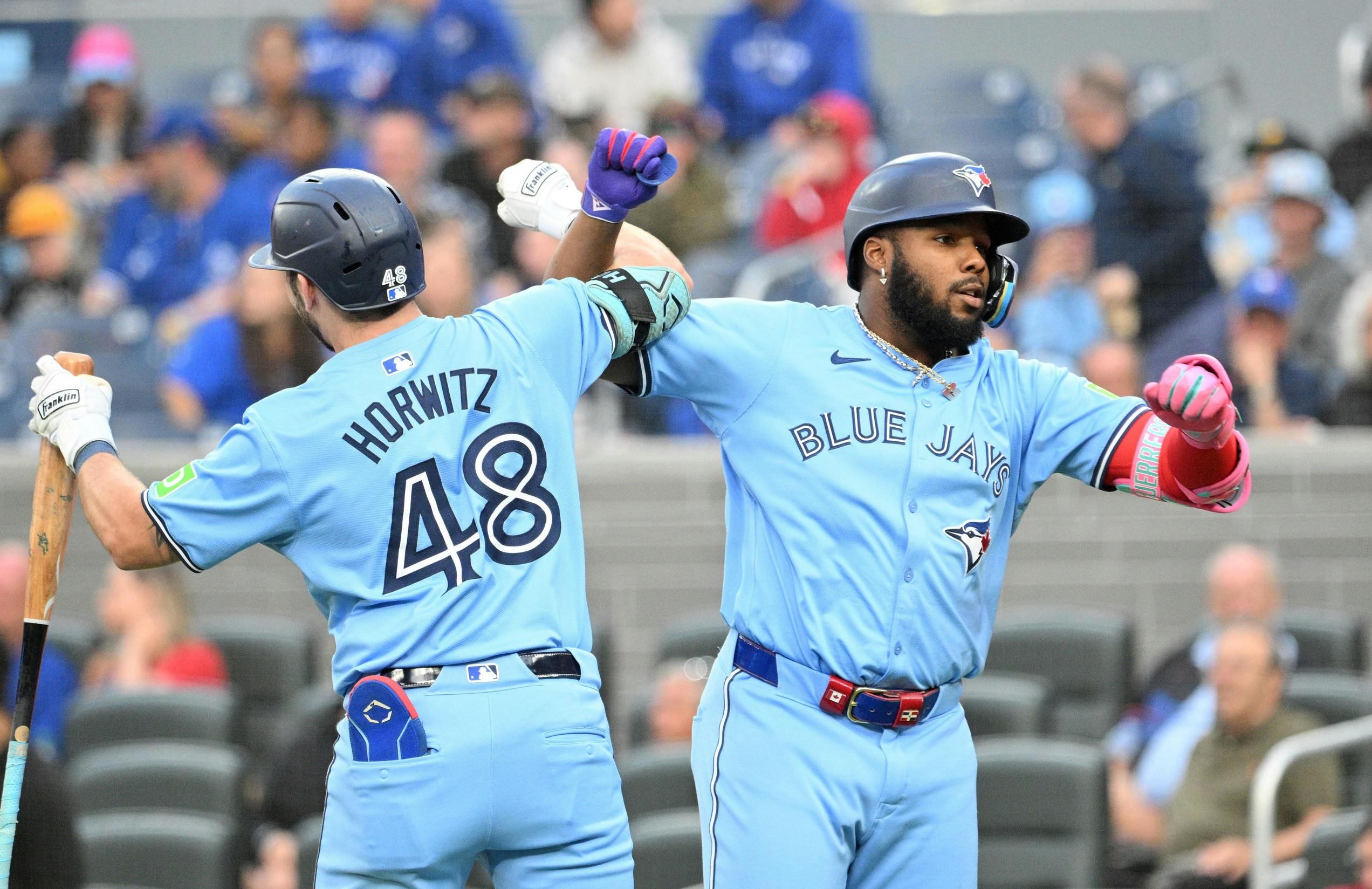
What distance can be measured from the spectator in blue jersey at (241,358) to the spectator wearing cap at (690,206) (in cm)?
170

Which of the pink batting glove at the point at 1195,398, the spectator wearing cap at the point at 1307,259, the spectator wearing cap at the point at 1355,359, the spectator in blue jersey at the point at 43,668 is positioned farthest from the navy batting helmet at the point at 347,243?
the spectator wearing cap at the point at 1307,259

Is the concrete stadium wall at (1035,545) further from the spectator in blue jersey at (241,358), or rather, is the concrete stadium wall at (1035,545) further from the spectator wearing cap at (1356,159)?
the spectator wearing cap at (1356,159)

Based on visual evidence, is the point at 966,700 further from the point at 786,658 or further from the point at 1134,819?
the point at 786,658

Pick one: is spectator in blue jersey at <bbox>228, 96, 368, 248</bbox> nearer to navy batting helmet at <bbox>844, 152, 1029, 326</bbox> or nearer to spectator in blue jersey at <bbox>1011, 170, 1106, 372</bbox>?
spectator in blue jersey at <bbox>1011, 170, 1106, 372</bbox>

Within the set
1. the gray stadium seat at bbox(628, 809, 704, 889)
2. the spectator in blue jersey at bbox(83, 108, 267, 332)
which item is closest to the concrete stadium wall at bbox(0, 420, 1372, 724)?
the spectator in blue jersey at bbox(83, 108, 267, 332)

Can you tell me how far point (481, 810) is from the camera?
308cm

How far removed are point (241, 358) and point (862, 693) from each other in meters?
5.62

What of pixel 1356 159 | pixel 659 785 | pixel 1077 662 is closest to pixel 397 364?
pixel 659 785

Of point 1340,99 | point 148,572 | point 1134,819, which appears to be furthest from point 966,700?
point 1340,99

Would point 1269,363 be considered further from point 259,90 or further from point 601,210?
point 259,90

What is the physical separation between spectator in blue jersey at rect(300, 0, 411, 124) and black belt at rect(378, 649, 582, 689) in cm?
727

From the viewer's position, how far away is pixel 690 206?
8.76m

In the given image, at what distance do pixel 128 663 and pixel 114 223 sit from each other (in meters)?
3.49

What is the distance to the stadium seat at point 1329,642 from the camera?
22.8 ft
